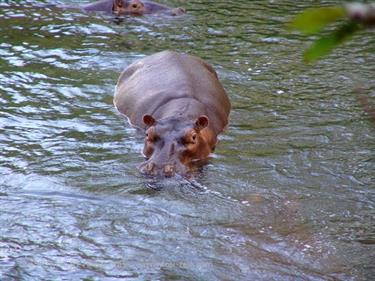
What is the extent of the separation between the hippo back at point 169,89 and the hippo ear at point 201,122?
26cm

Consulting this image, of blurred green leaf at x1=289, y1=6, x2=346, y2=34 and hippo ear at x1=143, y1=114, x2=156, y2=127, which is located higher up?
blurred green leaf at x1=289, y1=6, x2=346, y2=34

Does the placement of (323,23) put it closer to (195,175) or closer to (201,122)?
(195,175)

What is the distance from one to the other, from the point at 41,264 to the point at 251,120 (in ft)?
11.5

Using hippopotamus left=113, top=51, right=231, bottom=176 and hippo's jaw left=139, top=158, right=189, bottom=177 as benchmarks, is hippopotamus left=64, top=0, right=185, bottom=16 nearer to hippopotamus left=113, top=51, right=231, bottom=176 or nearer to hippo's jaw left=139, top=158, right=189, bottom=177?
hippopotamus left=113, top=51, right=231, bottom=176

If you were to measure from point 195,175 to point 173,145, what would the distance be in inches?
11.7

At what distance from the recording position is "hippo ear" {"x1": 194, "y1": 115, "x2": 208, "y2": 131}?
6.14 metres

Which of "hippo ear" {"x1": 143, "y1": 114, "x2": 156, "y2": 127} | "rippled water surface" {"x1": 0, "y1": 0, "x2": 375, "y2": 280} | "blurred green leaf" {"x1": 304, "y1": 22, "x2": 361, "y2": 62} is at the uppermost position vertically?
"blurred green leaf" {"x1": 304, "y1": 22, "x2": 361, "y2": 62}

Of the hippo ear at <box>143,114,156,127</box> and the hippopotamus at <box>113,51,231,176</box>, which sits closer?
the hippopotamus at <box>113,51,231,176</box>

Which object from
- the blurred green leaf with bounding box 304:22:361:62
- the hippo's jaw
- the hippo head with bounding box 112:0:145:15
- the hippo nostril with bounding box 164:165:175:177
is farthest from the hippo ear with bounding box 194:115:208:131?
the hippo head with bounding box 112:0:145:15

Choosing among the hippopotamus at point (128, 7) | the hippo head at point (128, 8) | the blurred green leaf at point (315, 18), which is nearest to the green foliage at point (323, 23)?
the blurred green leaf at point (315, 18)

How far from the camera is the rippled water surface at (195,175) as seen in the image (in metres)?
4.26

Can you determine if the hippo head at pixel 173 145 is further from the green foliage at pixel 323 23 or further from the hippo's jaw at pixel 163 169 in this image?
the green foliage at pixel 323 23

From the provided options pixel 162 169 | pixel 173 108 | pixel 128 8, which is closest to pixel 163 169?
pixel 162 169

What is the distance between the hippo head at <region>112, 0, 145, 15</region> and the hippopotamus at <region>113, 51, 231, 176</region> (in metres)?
3.82
